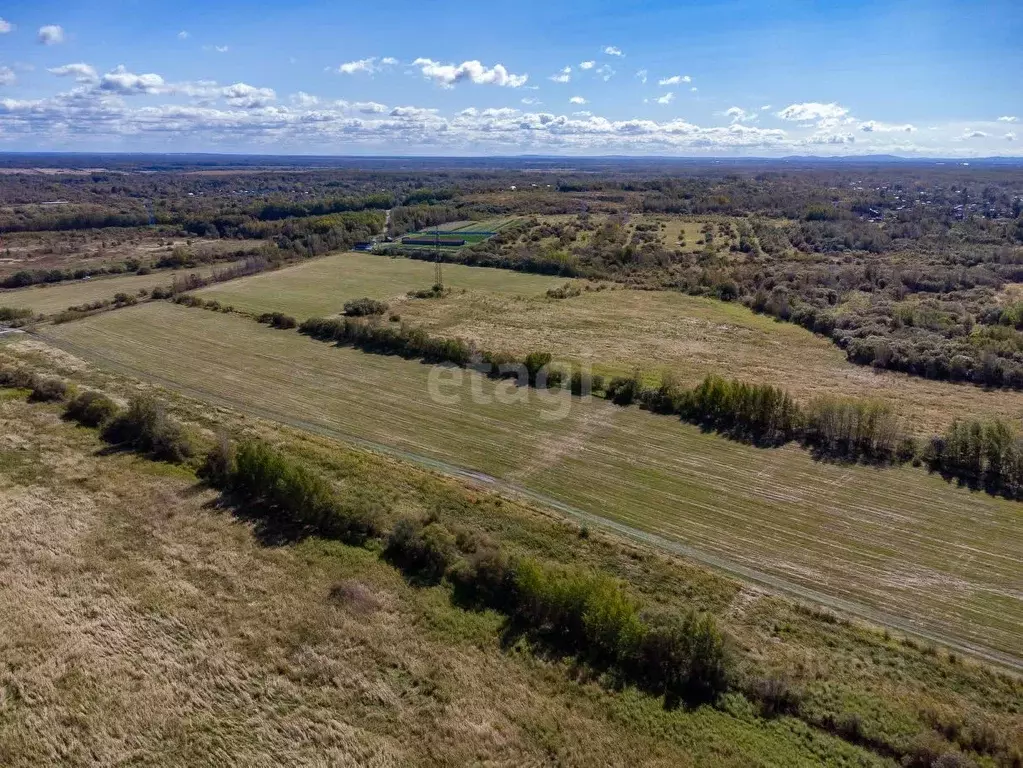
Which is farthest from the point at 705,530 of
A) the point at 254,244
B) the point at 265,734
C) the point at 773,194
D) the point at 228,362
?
the point at 773,194

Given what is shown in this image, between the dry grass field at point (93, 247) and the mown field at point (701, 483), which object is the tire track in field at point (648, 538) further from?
the dry grass field at point (93, 247)

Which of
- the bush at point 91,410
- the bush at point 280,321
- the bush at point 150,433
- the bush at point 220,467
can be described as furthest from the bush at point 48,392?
the bush at point 280,321

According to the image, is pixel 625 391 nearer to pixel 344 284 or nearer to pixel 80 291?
pixel 344 284

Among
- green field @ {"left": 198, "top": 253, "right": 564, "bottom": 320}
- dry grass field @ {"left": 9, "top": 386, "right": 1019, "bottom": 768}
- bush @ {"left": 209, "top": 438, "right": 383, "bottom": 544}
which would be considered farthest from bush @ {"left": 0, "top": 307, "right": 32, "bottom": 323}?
bush @ {"left": 209, "top": 438, "right": 383, "bottom": 544}

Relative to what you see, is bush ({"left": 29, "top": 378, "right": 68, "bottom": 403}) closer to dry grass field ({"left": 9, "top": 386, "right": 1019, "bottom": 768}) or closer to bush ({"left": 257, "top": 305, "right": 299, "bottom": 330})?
dry grass field ({"left": 9, "top": 386, "right": 1019, "bottom": 768})

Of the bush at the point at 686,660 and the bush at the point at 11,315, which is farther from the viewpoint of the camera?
the bush at the point at 11,315

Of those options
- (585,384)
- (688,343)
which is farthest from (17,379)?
(688,343)
